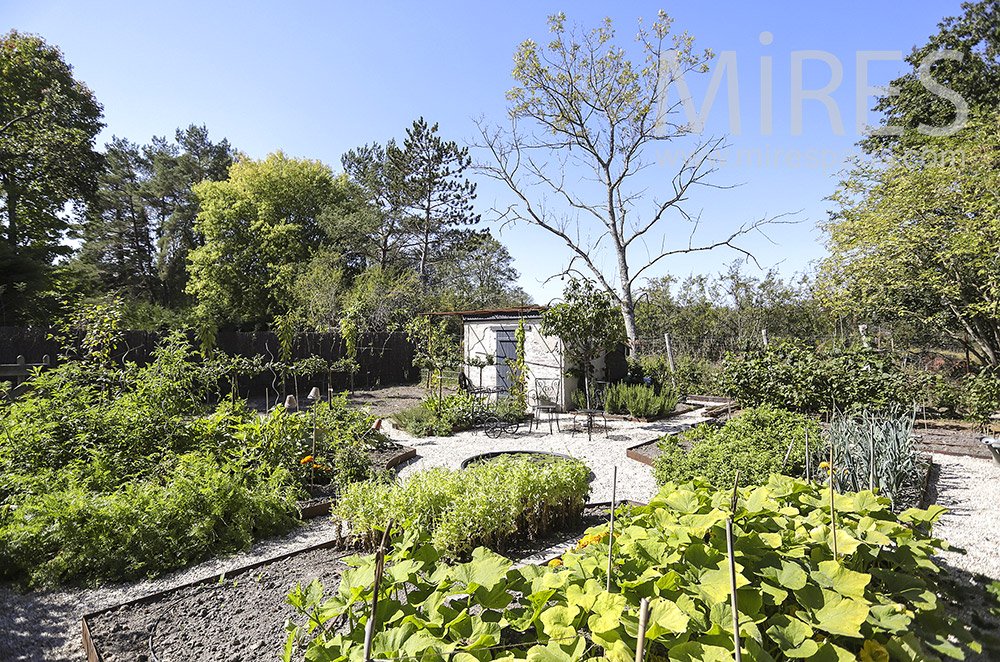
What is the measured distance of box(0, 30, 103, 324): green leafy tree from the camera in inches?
597

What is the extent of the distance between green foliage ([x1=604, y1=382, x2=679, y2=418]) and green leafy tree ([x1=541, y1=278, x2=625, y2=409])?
52 cm

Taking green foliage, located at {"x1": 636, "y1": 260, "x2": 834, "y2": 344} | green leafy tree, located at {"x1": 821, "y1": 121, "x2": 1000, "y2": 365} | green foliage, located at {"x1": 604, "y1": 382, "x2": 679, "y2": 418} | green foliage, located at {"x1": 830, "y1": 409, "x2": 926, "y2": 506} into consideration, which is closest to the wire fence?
green foliage, located at {"x1": 636, "y1": 260, "x2": 834, "y2": 344}

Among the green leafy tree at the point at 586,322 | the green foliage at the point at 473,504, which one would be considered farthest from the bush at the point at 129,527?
the green leafy tree at the point at 586,322

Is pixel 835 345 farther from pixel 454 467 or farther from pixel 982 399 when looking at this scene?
pixel 454 467

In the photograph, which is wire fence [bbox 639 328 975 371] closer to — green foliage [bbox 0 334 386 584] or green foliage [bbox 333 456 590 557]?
green foliage [bbox 333 456 590 557]

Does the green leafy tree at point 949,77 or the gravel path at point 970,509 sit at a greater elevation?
the green leafy tree at point 949,77

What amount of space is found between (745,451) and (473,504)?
9.02 feet

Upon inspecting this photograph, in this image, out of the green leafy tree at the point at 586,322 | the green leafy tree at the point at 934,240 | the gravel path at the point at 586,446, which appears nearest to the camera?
the gravel path at the point at 586,446

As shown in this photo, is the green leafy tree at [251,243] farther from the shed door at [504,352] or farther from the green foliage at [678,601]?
the green foliage at [678,601]

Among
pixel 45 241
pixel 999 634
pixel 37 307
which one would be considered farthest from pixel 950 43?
pixel 45 241

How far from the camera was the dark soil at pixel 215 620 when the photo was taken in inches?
84.4

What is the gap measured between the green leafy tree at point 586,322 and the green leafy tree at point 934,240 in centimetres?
514

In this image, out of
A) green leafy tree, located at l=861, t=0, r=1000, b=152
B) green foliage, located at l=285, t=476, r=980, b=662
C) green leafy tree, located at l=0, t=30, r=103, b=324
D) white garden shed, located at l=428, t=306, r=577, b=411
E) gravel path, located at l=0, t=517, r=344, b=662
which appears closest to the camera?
green foliage, located at l=285, t=476, r=980, b=662

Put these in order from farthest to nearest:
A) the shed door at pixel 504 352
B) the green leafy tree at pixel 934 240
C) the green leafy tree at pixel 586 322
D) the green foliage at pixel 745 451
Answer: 1. the shed door at pixel 504 352
2. the green leafy tree at pixel 586 322
3. the green leafy tree at pixel 934 240
4. the green foliage at pixel 745 451
